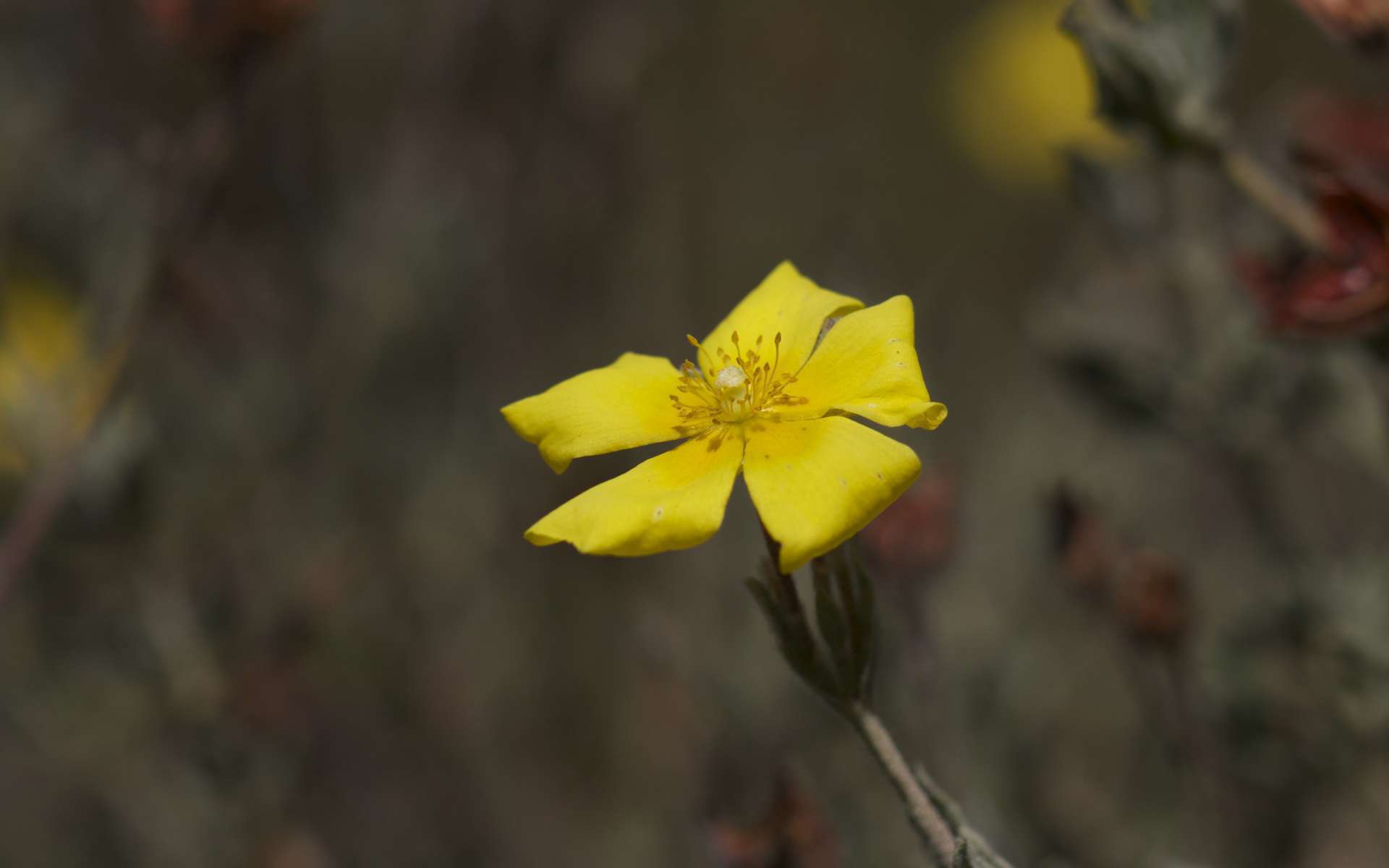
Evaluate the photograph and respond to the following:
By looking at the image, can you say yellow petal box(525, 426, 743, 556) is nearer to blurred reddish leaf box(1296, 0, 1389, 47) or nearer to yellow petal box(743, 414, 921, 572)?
yellow petal box(743, 414, 921, 572)

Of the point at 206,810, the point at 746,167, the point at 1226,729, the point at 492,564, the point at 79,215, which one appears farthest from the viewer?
the point at 746,167

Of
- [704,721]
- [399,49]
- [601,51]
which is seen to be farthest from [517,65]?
[704,721]

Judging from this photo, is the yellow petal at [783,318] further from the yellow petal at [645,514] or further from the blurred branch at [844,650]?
the blurred branch at [844,650]

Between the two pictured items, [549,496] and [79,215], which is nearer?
[79,215]

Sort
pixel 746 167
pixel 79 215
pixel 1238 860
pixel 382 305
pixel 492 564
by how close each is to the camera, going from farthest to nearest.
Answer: pixel 746 167
pixel 492 564
pixel 382 305
pixel 79 215
pixel 1238 860

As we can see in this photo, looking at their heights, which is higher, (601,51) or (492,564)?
(601,51)

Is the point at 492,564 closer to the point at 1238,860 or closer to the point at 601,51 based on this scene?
the point at 601,51

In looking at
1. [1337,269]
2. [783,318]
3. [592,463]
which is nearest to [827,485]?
[783,318]

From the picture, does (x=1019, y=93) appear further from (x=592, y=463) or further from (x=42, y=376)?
(x=42, y=376)
